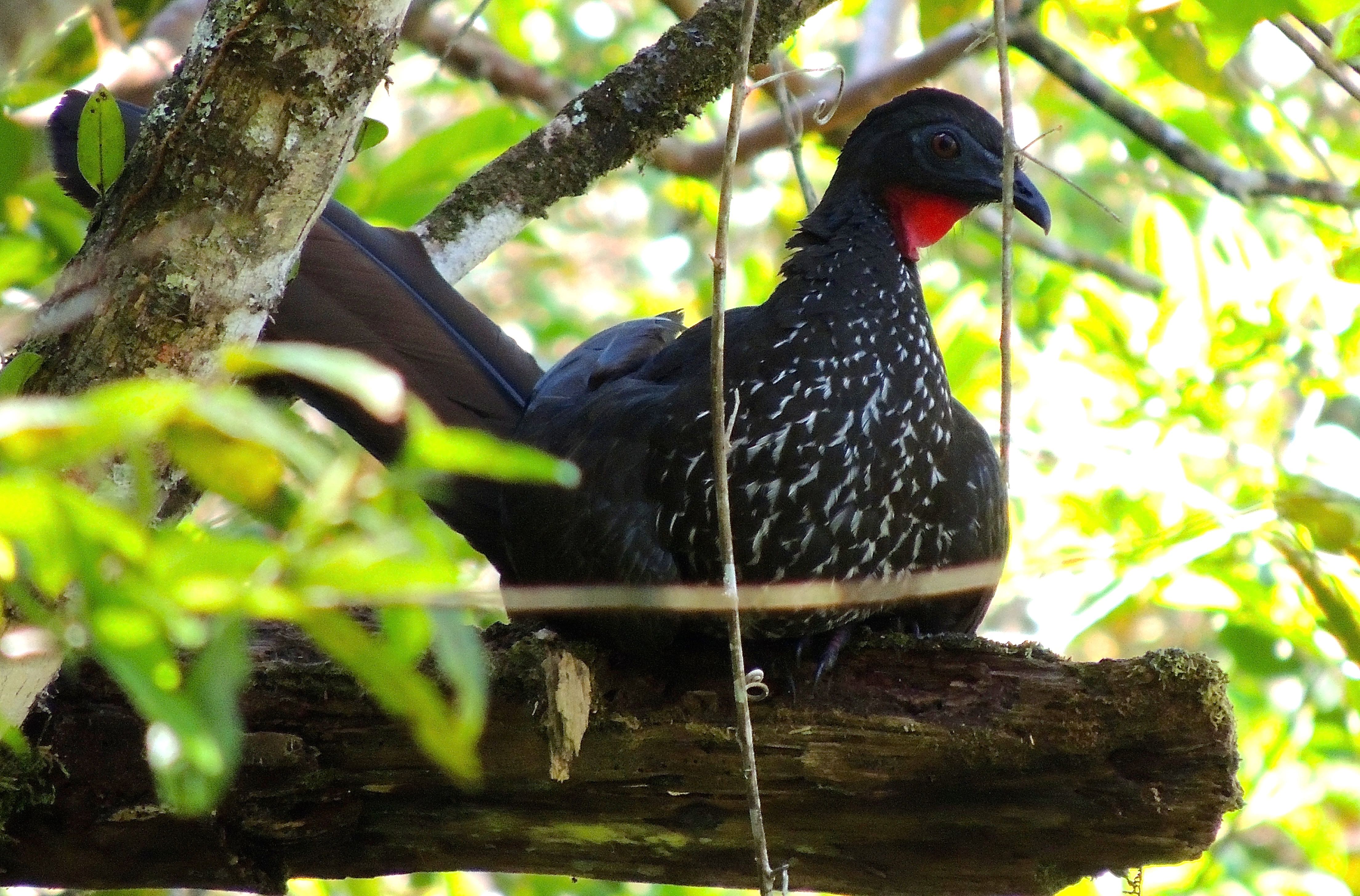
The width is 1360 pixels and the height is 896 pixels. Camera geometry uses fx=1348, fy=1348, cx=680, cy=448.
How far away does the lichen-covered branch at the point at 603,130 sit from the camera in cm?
292

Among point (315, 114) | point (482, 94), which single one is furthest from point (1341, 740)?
point (482, 94)

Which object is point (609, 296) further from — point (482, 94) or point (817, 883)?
point (817, 883)

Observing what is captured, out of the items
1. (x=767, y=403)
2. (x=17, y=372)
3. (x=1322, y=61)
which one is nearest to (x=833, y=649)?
(x=767, y=403)

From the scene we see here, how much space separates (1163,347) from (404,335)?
2.23 m

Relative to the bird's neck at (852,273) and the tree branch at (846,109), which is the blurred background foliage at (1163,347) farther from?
the bird's neck at (852,273)

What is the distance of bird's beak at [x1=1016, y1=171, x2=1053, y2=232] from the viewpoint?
2.98 m

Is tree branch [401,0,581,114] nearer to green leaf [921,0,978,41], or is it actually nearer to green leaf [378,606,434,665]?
green leaf [921,0,978,41]

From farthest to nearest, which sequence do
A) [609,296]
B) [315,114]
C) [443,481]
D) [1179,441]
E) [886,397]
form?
[609,296], [1179,441], [886,397], [315,114], [443,481]

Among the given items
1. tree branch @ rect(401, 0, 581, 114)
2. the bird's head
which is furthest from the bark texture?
tree branch @ rect(401, 0, 581, 114)

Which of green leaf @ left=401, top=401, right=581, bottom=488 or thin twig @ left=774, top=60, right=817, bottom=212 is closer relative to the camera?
green leaf @ left=401, top=401, right=581, bottom=488

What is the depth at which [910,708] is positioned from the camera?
238 centimetres

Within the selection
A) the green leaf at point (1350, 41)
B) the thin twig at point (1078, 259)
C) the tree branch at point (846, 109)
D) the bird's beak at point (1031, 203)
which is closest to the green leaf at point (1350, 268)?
the bird's beak at point (1031, 203)

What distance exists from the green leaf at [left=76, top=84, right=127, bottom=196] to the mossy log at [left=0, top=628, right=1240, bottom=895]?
0.90m

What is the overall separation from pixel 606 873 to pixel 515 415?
111 cm
